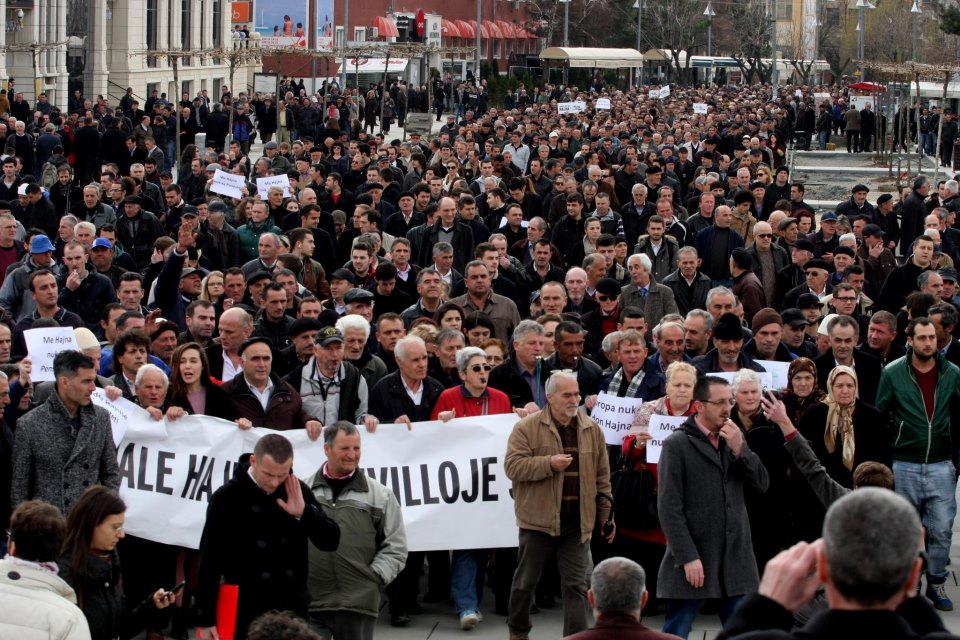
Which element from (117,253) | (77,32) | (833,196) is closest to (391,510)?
(117,253)

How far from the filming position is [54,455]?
335 inches

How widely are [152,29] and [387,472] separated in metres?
48.8

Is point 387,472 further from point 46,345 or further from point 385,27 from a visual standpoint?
point 385,27

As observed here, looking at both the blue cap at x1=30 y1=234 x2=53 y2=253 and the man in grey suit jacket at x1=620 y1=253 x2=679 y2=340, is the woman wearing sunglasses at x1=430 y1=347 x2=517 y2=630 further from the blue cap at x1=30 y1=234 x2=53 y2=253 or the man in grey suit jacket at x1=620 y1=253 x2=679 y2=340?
the blue cap at x1=30 y1=234 x2=53 y2=253

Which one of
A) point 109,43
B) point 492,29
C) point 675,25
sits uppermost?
point 675,25

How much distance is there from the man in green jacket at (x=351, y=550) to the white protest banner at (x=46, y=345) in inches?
124

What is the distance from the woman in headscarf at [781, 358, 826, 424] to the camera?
9516mm

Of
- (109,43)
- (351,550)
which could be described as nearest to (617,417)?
(351,550)

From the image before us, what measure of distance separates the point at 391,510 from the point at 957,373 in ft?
13.4

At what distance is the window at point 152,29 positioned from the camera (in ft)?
182

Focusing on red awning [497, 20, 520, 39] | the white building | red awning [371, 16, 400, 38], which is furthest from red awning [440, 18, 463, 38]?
the white building

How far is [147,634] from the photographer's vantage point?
29.6 ft

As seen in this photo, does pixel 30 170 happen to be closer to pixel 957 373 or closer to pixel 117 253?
pixel 117 253

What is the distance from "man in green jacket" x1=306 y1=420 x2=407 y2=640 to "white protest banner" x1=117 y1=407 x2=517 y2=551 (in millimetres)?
1717
